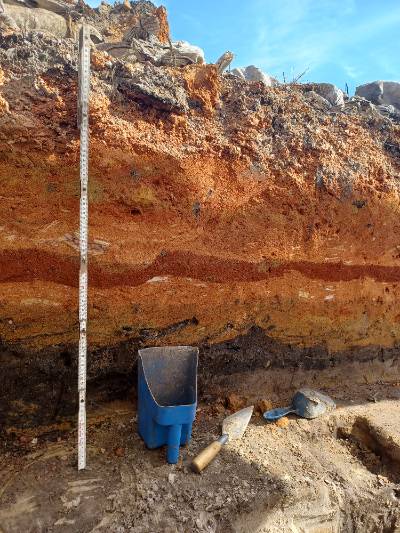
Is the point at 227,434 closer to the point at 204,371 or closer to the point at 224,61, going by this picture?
the point at 204,371

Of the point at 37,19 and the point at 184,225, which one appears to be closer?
the point at 184,225

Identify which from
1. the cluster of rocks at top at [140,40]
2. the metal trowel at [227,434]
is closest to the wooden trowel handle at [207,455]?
the metal trowel at [227,434]

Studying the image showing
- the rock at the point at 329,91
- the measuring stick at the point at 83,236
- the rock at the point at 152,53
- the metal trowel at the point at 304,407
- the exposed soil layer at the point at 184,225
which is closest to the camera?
the measuring stick at the point at 83,236

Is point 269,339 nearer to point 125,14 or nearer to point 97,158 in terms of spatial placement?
point 97,158

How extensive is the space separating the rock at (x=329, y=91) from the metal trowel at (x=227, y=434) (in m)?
3.89

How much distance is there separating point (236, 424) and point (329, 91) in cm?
423

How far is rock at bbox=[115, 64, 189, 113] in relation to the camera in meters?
3.25

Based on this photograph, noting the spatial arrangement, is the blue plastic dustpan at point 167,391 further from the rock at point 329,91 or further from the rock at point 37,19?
the rock at point 37,19

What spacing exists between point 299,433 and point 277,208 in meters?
2.07

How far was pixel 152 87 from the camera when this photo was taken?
3.31m

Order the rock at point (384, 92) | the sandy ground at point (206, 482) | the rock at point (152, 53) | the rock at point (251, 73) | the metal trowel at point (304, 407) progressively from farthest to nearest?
the rock at point (384, 92) → the rock at point (251, 73) → the rock at point (152, 53) → the metal trowel at point (304, 407) → the sandy ground at point (206, 482)

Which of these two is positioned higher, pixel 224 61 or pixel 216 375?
pixel 224 61

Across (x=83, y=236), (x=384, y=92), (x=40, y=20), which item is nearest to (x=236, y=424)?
(x=83, y=236)

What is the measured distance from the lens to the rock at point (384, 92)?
6781 millimetres
